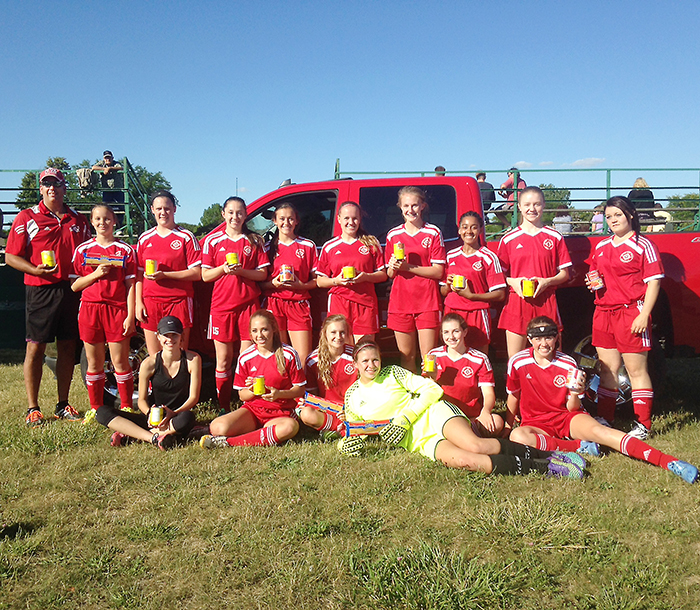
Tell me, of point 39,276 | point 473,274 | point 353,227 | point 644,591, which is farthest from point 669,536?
point 39,276

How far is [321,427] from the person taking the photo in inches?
164

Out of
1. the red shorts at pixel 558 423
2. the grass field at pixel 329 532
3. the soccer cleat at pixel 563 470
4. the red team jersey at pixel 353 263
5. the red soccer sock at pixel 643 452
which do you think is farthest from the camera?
the red team jersey at pixel 353 263

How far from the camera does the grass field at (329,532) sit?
2.33 meters

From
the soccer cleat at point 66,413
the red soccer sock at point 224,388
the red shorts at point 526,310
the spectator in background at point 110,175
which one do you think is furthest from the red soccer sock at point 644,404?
the spectator in background at point 110,175

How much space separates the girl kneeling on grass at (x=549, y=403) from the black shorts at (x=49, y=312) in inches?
145

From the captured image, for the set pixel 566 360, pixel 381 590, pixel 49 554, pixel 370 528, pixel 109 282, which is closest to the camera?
pixel 381 590

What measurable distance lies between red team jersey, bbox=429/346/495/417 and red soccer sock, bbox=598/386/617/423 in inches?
37.9

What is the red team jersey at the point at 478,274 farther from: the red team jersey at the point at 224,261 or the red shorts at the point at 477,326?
the red team jersey at the point at 224,261

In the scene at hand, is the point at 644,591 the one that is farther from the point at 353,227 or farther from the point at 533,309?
the point at 353,227

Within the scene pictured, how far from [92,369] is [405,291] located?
2.71 meters

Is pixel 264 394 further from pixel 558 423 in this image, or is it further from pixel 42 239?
pixel 42 239

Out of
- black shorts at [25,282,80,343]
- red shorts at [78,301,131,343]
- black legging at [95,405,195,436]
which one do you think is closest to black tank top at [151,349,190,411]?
black legging at [95,405,195,436]

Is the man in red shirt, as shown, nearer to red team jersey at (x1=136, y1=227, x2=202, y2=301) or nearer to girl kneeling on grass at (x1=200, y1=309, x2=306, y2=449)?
red team jersey at (x1=136, y1=227, x2=202, y2=301)

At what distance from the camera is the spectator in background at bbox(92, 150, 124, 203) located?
1073cm
